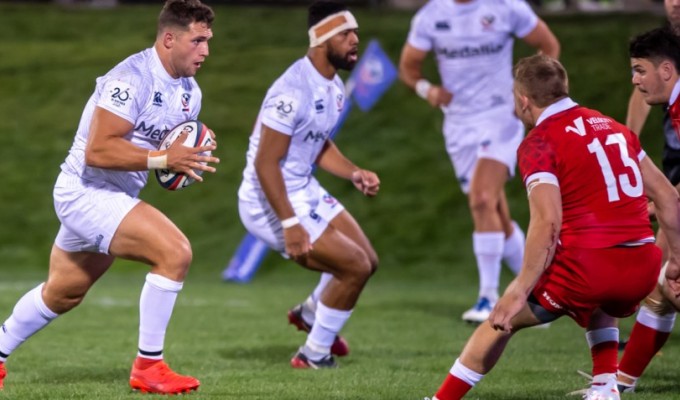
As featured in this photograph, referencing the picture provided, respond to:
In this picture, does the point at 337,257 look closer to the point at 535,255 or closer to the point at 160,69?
the point at 160,69

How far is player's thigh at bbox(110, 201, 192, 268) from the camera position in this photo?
5.75 m

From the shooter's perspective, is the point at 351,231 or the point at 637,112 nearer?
the point at 637,112

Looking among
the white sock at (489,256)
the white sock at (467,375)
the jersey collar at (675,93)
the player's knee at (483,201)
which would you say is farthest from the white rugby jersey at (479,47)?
the white sock at (467,375)

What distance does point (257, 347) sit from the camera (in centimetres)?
784

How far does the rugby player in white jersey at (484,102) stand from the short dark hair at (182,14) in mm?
3573

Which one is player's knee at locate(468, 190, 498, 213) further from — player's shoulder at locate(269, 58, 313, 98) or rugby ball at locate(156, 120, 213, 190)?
rugby ball at locate(156, 120, 213, 190)

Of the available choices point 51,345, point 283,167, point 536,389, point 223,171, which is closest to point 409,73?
point 283,167

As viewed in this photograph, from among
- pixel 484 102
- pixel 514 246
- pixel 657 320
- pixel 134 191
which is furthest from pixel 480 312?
pixel 134 191

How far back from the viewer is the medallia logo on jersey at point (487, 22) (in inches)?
367

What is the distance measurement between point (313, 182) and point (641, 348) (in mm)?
2287

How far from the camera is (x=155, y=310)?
5812 millimetres

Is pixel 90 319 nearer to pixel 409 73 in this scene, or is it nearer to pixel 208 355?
pixel 208 355

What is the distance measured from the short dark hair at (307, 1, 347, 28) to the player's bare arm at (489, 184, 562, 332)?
2.65m

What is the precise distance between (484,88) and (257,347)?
113 inches
